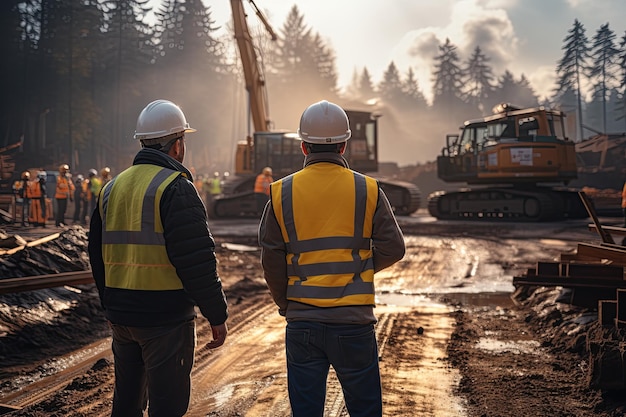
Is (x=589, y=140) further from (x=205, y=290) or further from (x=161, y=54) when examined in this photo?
(x=161, y=54)

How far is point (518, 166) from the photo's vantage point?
22.7 meters

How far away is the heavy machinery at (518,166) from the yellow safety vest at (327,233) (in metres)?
20.5

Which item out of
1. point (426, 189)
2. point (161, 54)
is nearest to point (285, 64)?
point (161, 54)

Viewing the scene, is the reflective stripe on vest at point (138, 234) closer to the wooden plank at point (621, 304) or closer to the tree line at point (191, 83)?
the wooden plank at point (621, 304)

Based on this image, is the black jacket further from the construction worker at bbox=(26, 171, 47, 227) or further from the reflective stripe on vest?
the construction worker at bbox=(26, 171, 47, 227)

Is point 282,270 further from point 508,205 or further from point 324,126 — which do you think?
point 508,205

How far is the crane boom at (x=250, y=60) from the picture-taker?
83.8ft

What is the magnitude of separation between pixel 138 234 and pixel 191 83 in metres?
72.9

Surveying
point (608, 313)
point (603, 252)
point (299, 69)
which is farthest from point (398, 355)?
point (299, 69)

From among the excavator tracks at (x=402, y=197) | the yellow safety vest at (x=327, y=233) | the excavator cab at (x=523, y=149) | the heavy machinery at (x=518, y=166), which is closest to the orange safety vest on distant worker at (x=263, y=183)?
the excavator tracks at (x=402, y=197)

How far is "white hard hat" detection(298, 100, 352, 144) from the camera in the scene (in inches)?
125

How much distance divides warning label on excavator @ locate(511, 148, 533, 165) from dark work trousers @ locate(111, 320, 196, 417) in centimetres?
2102

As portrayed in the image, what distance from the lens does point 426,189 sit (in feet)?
155

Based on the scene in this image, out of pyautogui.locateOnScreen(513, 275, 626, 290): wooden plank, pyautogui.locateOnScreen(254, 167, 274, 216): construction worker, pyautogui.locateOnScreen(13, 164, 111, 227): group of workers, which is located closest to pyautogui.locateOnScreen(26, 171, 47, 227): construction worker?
pyautogui.locateOnScreen(13, 164, 111, 227): group of workers
